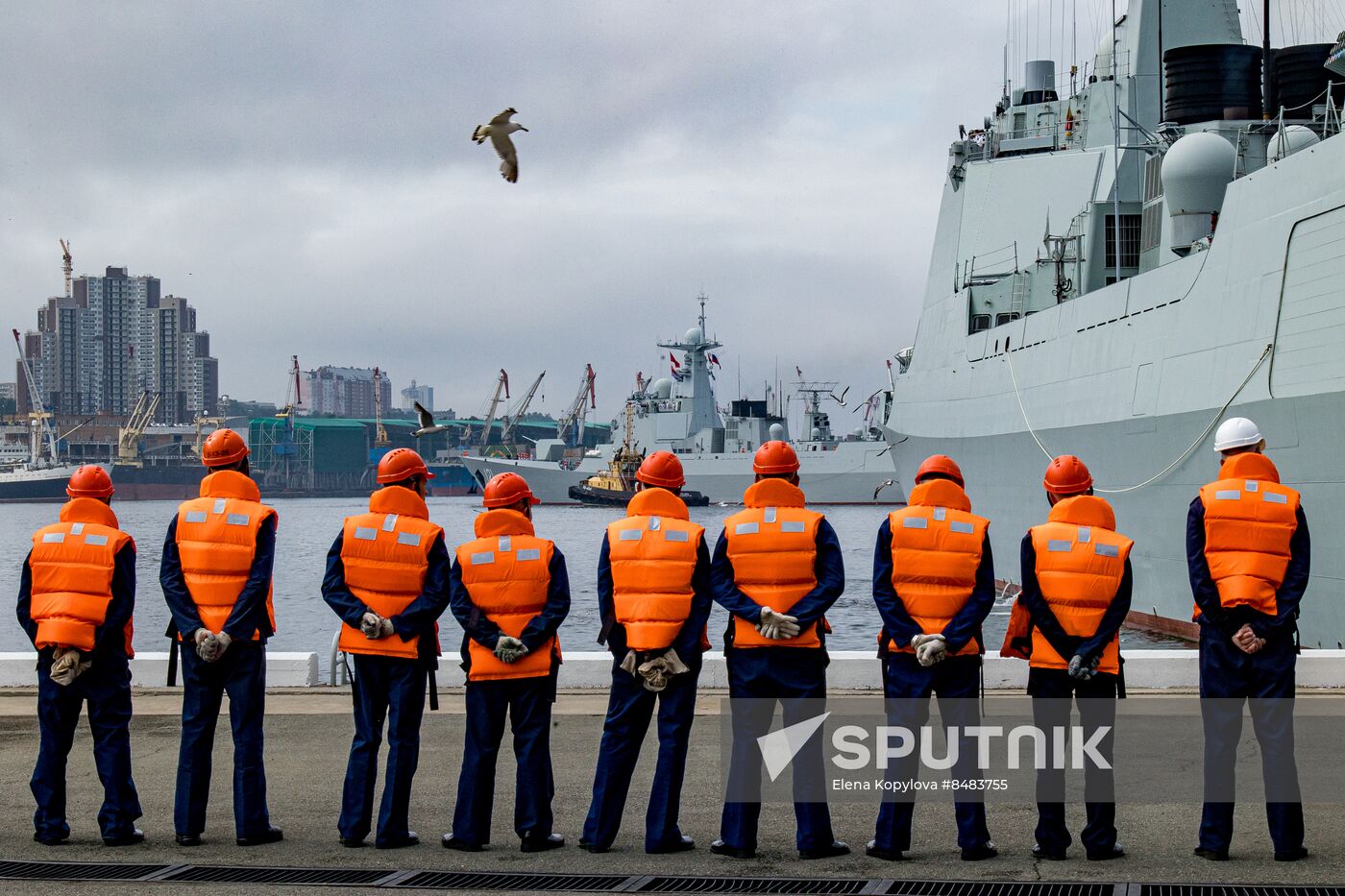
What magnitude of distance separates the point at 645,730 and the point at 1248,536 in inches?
109

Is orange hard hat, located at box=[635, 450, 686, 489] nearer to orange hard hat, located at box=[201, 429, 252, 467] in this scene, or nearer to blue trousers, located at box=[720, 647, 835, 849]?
blue trousers, located at box=[720, 647, 835, 849]

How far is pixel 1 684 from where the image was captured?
429 inches

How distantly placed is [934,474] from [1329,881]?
7.34 ft

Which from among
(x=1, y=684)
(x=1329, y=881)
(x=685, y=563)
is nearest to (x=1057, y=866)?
(x=1329, y=881)

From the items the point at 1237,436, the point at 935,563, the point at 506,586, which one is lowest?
the point at 506,586

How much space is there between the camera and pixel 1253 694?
19.1 feet

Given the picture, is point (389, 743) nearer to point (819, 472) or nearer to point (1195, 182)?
point (1195, 182)

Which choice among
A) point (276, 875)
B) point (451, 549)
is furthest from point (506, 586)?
point (451, 549)

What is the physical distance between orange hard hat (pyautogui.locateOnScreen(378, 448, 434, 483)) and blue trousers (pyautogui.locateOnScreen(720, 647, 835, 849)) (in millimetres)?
1771

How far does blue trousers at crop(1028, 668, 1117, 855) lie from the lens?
18.7 feet

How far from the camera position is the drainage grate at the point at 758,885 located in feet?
17.5

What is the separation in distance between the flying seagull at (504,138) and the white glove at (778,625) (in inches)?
282

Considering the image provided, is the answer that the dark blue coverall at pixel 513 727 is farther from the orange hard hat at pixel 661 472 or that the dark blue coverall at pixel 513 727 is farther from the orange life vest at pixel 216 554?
the orange life vest at pixel 216 554

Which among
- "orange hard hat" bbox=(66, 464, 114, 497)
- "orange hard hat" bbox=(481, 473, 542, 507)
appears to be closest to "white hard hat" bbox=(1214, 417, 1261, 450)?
"orange hard hat" bbox=(481, 473, 542, 507)
